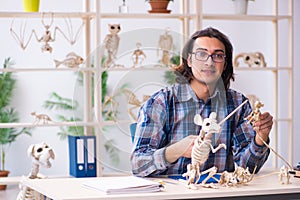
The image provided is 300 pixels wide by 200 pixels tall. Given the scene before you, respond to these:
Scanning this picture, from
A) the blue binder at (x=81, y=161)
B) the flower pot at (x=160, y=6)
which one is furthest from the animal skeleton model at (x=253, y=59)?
the blue binder at (x=81, y=161)

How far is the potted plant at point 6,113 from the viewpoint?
20.6 ft

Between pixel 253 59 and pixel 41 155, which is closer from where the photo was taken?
pixel 41 155

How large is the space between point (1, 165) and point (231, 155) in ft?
11.9

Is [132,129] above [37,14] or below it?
below

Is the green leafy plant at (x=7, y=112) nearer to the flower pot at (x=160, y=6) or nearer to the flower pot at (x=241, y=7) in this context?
the flower pot at (x=160, y=6)

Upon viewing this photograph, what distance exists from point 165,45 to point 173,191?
2.36 feet

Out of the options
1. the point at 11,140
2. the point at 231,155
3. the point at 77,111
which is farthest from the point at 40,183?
the point at 11,140

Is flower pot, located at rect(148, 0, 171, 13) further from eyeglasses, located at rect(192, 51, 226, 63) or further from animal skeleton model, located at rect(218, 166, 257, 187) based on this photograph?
animal skeleton model, located at rect(218, 166, 257, 187)

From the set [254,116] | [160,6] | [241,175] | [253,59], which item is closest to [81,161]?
[160,6]

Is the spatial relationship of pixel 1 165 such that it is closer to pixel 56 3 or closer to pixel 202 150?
pixel 56 3

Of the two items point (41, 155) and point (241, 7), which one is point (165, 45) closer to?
point (41, 155)

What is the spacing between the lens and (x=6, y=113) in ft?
20.8

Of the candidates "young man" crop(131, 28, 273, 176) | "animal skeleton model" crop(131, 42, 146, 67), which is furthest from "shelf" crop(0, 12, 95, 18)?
"young man" crop(131, 28, 273, 176)

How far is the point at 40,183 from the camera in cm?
291
